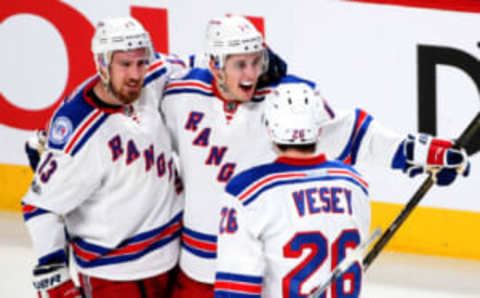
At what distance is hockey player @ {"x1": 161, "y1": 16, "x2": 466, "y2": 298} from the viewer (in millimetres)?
3658

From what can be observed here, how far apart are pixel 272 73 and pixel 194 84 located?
0.23 metres

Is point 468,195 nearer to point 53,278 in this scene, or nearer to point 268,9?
point 268,9

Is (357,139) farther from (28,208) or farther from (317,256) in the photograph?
(28,208)

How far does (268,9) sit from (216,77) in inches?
69.7

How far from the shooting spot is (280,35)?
17.7 ft

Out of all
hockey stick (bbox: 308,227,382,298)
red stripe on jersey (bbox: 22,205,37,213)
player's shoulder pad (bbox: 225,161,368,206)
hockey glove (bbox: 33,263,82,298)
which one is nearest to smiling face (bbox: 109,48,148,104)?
red stripe on jersey (bbox: 22,205,37,213)

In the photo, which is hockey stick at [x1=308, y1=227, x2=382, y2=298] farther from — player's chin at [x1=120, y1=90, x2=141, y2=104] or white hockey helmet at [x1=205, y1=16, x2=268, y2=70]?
player's chin at [x1=120, y1=90, x2=141, y2=104]

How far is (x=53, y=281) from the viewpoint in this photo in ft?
12.1

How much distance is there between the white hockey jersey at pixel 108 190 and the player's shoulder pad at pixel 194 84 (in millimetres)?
62

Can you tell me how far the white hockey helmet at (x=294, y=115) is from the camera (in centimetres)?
310

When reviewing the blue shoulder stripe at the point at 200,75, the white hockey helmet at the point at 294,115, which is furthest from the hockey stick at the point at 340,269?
the blue shoulder stripe at the point at 200,75

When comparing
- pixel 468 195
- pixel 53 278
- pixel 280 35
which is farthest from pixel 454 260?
pixel 53 278

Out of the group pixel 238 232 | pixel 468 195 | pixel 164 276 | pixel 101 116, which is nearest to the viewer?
pixel 238 232

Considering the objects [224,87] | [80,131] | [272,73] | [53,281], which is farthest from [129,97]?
[53,281]
